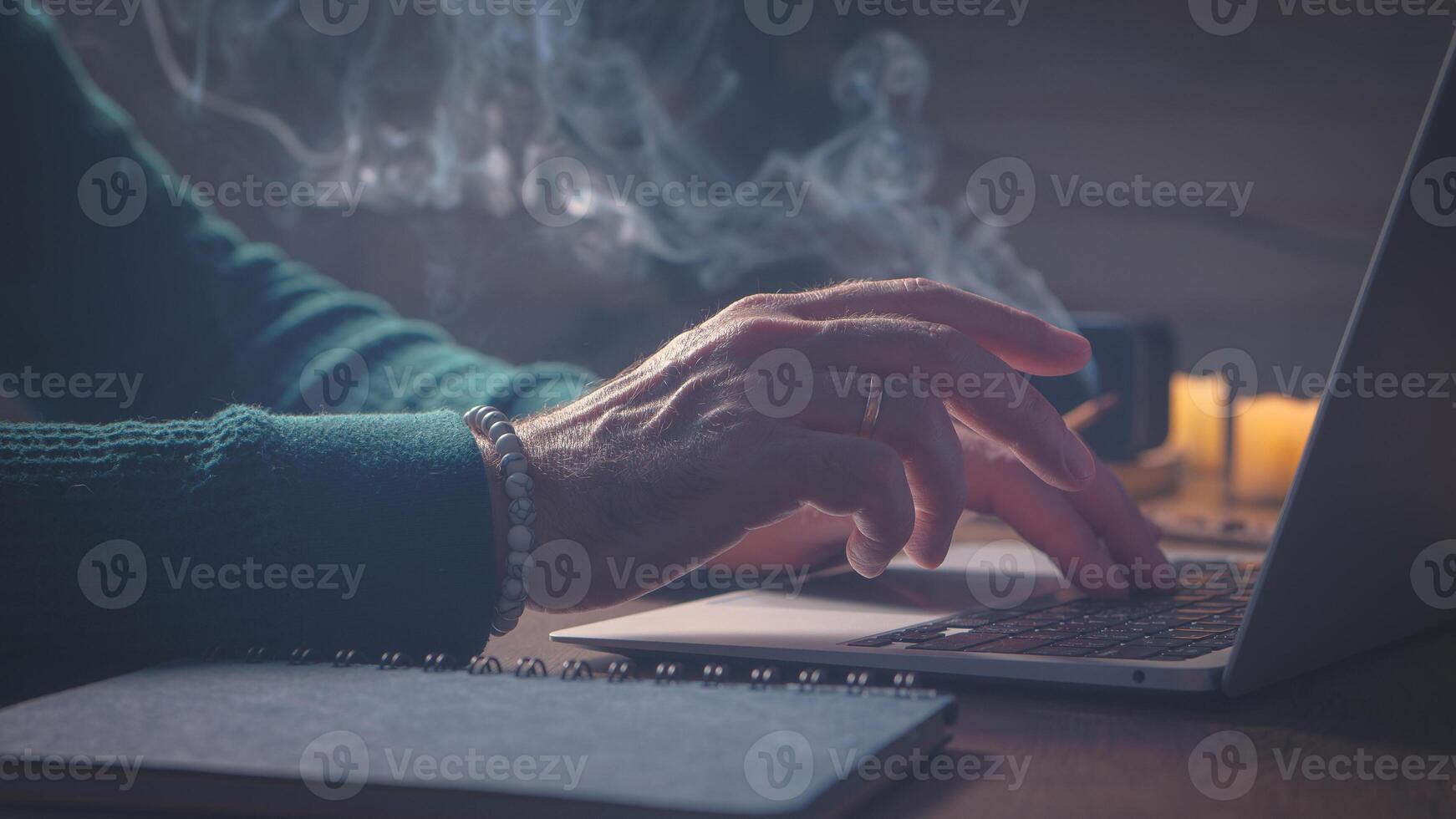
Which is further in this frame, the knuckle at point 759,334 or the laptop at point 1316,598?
the knuckle at point 759,334

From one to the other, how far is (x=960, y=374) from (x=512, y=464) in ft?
0.75

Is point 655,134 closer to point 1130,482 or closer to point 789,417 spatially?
point 1130,482

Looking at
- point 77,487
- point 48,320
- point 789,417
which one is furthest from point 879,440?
point 48,320

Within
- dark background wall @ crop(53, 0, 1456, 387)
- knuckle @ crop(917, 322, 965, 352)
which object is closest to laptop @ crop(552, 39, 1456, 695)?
knuckle @ crop(917, 322, 965, 352)

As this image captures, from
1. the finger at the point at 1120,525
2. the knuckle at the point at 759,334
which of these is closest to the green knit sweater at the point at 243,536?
the knuckle at the point at 759,334

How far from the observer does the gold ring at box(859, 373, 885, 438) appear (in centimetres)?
54

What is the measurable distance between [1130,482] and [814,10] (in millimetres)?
1620

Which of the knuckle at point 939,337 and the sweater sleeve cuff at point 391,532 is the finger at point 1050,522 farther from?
the sweater sleeve cuff at point 391,532

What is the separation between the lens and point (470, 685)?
37cm

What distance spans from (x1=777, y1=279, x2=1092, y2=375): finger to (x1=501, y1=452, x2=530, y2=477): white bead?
17 centimetres

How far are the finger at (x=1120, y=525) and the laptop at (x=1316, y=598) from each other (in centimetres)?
5

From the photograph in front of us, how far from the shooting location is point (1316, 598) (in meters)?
0.43

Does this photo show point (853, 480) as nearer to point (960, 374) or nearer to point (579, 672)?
point (960, 374)

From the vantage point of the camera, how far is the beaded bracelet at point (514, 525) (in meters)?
0.52
